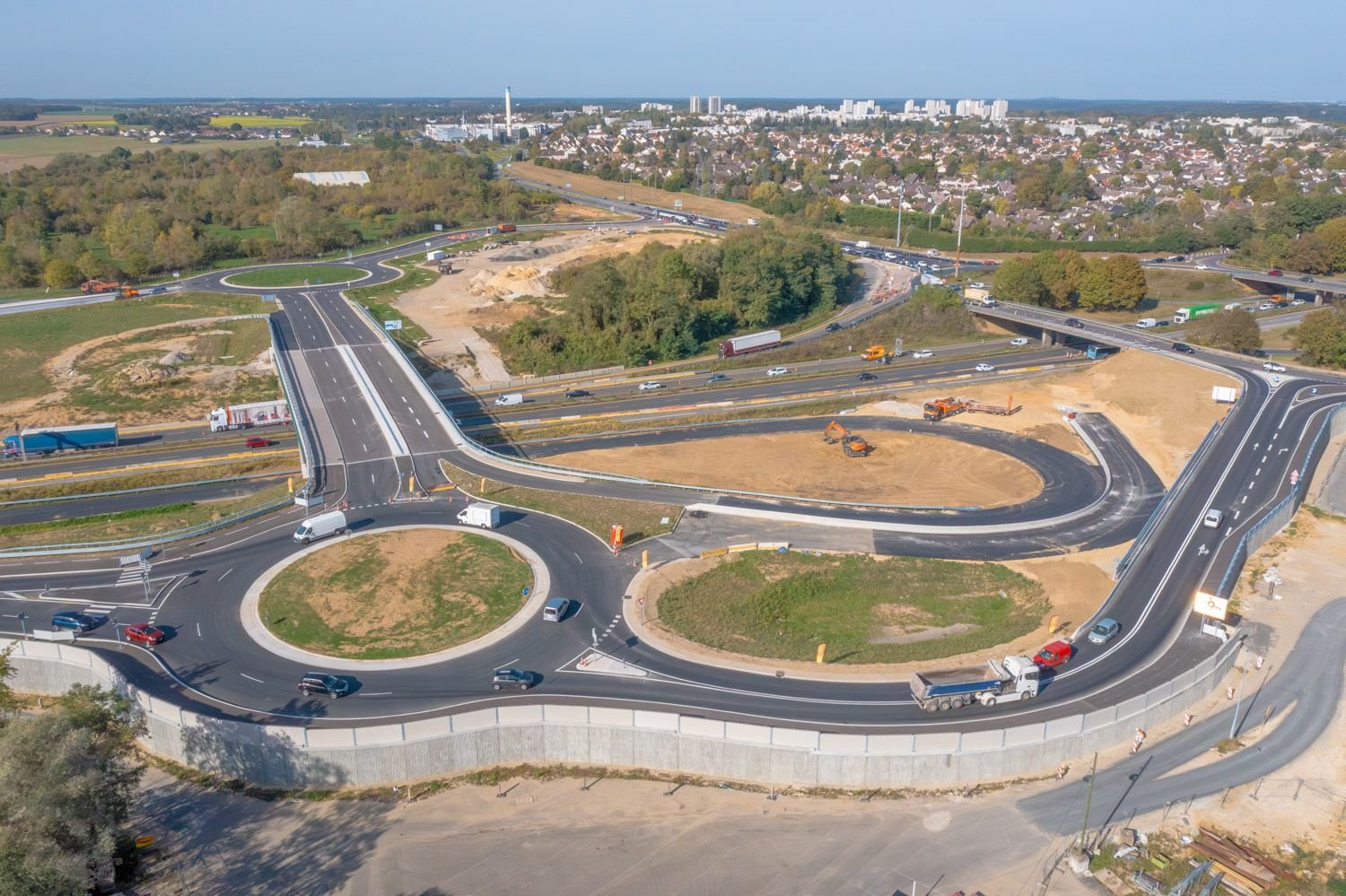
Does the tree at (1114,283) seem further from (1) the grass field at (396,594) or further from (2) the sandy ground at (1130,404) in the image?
(1) the grass field at (396,594)

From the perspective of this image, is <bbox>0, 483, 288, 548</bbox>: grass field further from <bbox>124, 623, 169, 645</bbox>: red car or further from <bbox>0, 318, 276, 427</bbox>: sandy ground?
<bbox>0, 318, 276, 427</bbox>: sandy ground

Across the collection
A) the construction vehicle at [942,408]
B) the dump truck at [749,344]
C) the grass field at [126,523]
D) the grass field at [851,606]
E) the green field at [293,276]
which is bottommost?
the grass field at [126,523]

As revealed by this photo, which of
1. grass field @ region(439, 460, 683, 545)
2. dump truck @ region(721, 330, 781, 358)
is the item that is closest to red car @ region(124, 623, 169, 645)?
grass field @ region(439, 460, 683, 545)

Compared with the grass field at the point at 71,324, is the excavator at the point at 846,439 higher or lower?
lower

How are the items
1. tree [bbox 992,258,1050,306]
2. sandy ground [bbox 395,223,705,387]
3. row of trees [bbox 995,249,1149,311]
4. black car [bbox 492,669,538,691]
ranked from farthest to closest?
tree [bbox 992,258,1050,306]
row of trees [bbox 995,249,1149,311]
sandy ground [bbox 395,223,705,387]
black car [bbox 492,669,538,691]

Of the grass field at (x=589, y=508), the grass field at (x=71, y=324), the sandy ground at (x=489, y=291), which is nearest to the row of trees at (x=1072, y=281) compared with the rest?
the sandy ground at (x=489, y=291)

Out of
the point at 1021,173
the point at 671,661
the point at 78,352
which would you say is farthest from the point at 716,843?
the point at 1021,173
